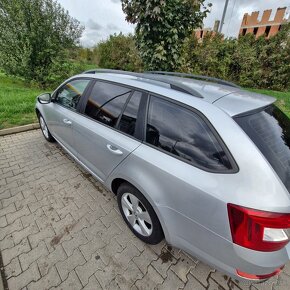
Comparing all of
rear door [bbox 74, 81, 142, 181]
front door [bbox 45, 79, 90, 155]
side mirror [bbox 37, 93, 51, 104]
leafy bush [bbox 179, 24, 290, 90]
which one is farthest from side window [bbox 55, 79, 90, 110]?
leafy bush [bbox 179, 24, 290, 90]

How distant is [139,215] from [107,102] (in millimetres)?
1322

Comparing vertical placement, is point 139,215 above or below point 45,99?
below

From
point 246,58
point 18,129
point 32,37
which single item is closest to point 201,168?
point 18,129

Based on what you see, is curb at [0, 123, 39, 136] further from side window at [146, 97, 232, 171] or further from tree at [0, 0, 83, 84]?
tree at [0, 0, 83, 84]

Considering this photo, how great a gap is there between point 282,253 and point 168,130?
1144 mm

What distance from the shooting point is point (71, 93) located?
9.56ft

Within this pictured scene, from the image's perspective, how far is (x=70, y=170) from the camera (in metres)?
3.23

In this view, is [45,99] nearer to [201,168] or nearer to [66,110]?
[66,110]

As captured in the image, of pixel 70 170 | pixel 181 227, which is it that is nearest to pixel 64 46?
pixel 70 170

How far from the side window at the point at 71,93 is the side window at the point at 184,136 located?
4.57ft

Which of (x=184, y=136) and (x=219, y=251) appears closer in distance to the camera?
(x=219, y=251)

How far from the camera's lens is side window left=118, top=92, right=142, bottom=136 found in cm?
187

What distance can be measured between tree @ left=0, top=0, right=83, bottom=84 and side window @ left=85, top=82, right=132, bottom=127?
764 centimetres

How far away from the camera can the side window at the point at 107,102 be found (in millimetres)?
2068
